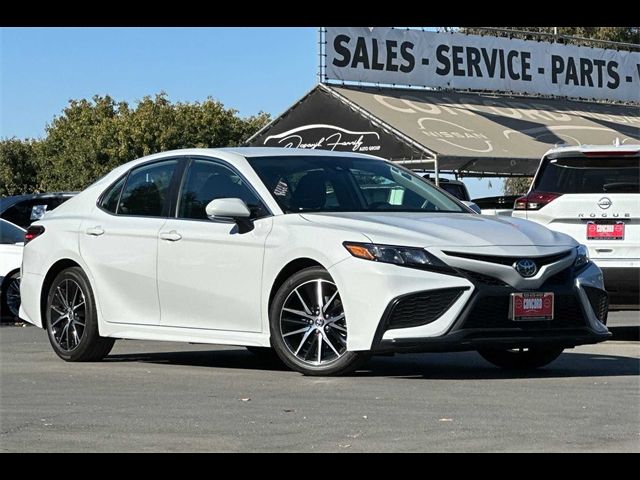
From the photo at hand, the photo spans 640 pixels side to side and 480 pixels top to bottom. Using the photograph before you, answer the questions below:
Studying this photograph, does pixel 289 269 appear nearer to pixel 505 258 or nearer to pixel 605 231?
pixel 505 258

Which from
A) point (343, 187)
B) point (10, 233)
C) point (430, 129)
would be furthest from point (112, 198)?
point (430, 129)

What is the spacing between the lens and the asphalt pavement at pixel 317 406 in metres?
7.00

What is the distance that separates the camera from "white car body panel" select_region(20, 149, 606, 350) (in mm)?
9414

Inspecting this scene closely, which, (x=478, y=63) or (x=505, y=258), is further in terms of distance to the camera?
(x=478, y=63)

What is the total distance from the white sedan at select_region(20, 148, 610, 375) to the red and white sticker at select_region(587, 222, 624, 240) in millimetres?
2860

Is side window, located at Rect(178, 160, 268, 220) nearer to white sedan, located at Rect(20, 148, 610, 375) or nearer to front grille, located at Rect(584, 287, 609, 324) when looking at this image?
white sedan, located at Rect(20, 148, 610, 375)

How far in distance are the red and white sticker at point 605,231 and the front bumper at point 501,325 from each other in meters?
3.52

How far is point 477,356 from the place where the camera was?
11.8 m

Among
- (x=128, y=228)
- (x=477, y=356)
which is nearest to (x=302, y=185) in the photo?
(x=128, y=228)

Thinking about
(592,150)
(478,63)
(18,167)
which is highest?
(478,63)

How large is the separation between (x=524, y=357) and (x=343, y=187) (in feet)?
6.02

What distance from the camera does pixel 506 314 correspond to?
9531 millimetres

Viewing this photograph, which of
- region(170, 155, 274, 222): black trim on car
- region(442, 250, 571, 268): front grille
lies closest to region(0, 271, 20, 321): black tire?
region(170, 155, 274, 222): black trim on car

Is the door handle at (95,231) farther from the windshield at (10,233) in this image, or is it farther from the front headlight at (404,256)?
the windshield at (10,233)
